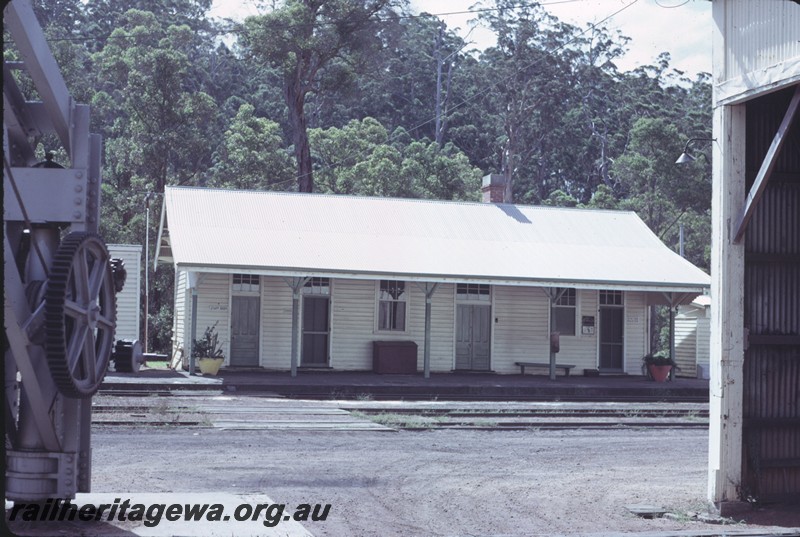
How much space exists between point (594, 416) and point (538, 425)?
2503 millimetres

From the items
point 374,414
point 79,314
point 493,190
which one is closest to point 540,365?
point 493,190

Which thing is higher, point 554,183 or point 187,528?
point 554,183

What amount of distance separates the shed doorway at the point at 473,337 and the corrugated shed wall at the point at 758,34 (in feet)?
59.9

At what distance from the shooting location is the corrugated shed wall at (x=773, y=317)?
9406 millimetres

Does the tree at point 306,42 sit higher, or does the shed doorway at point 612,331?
the tree at point 306,42

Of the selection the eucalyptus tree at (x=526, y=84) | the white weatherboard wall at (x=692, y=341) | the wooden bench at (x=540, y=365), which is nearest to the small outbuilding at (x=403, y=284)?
the wooden bench at (x=540, y=365)

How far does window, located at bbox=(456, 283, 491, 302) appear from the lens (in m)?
27.4

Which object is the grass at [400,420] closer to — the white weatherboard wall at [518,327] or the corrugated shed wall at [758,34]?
the corrugated shed wall at [758,34]

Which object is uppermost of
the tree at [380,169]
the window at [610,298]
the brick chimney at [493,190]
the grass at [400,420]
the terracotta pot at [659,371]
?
the tree at [380,169]

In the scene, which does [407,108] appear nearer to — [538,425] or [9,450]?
[538,425]

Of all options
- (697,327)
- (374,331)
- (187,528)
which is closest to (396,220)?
(374,331)

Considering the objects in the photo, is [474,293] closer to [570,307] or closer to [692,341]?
[570,307]

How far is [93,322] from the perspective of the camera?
6641 millimetres

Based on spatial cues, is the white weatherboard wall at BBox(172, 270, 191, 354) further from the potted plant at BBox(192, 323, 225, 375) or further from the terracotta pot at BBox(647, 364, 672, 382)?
the terracotta pot at BBox(647, 364, 672, 382)
